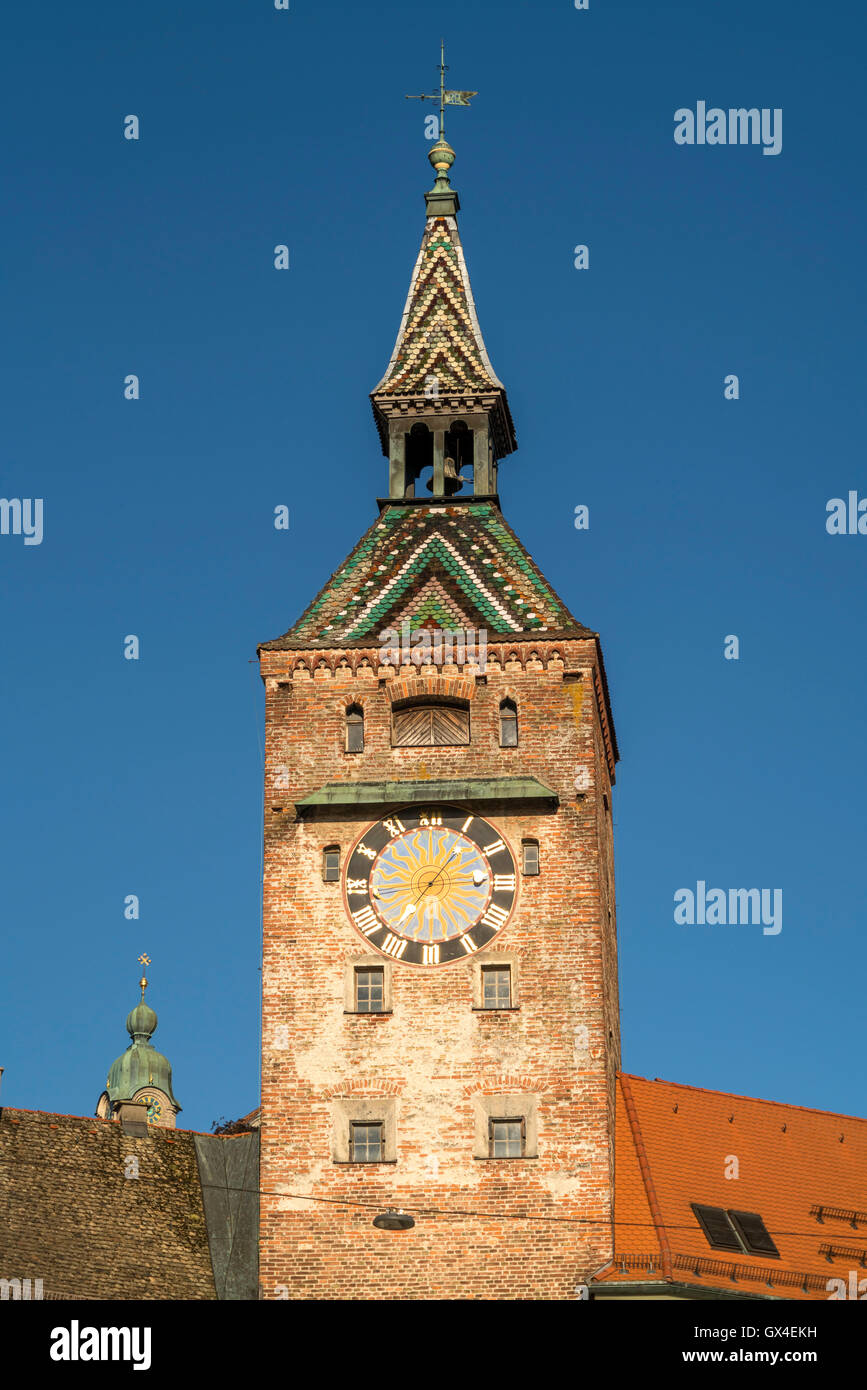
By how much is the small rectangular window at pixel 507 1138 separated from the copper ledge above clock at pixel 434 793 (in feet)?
18.1

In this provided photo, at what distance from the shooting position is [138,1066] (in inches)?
3342

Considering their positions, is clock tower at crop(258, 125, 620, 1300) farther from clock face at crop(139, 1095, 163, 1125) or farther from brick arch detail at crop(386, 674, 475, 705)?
clock face at crop(139, 1095, 163, 1125)

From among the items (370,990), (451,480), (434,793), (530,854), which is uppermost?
(451,480)

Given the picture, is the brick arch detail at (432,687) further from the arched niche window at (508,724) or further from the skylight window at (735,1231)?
the skylight window at (735,1231)

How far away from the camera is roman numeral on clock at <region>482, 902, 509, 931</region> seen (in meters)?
50.3

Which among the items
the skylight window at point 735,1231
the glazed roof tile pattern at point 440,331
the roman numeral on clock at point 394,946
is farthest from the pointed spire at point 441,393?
the skylight window at point 735,1231

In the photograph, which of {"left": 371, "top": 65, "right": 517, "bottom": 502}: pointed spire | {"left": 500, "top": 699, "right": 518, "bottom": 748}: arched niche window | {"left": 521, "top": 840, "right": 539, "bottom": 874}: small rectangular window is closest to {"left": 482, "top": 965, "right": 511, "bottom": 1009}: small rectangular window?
{"left": 521, "top": 840, "right": 539, "bottom": 874}: small rectangular window

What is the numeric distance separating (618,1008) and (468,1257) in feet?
24.0

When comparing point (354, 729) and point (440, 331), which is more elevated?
point (440, 331)

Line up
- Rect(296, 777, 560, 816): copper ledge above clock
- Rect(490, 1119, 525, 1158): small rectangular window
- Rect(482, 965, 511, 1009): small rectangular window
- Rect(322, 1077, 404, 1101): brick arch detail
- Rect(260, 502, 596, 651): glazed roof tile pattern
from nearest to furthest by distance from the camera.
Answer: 1. Rect(490, 1119, 525, 1158): small rectangular window
2. Rect(322, 1077, 404, 1101): brick arch detail
3. Rect(482, 965, 511, 1009): small rectangular window
4. Rect(296, 777, 560, 816): copper ledge above clock
5. Rect(260, 502, 596, 651): glazed roof tile pattern

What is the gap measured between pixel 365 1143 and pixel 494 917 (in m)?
4.41

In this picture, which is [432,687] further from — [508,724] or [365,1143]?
[365,1143]

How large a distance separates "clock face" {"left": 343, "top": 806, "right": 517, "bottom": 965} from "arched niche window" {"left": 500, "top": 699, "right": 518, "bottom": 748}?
1.56 metres

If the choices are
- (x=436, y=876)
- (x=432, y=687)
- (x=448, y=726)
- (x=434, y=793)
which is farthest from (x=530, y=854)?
(x=432, y=687)
